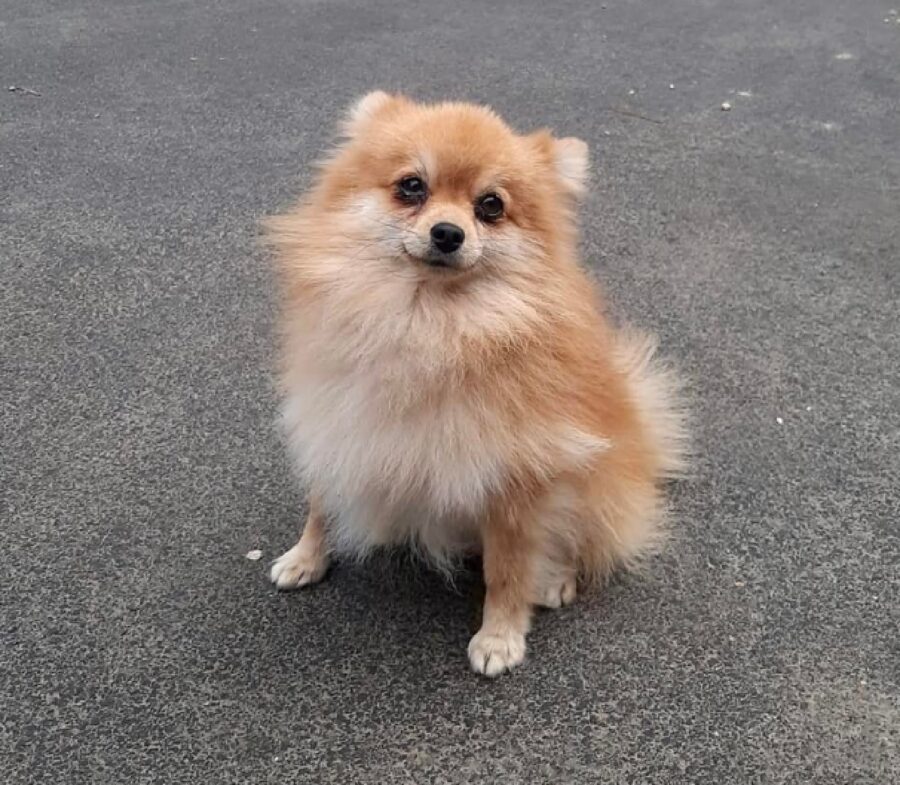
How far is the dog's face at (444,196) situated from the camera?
136 centimetres

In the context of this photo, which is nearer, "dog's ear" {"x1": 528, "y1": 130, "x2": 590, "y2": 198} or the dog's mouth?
the dog's mouth

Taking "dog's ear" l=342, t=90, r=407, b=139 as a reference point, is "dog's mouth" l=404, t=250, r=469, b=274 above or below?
below

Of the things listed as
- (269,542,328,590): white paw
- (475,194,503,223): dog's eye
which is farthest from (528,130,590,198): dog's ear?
(269,542,328,590): white paw

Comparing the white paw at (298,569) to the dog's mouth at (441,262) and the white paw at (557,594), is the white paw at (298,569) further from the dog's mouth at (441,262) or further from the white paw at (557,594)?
the dog's mouth at (441,262)

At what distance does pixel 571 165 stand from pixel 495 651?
33.3 inches

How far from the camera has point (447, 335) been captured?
4.51 ft

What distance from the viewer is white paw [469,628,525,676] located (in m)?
1.58

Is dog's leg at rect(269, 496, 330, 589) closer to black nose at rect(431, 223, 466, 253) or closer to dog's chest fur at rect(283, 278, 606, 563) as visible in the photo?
dog's chest fur at rect(283, 278, 606, 563)

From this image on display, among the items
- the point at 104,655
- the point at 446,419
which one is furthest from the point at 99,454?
the point at 446,419

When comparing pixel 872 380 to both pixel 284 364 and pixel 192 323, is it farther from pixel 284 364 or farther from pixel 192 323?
pixel 192 323

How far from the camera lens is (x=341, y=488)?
4.95 ft

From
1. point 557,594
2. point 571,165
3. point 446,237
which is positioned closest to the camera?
point 446,237

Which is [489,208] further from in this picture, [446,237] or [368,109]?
[368,109]

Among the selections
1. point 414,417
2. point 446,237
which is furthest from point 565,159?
point 414,417
